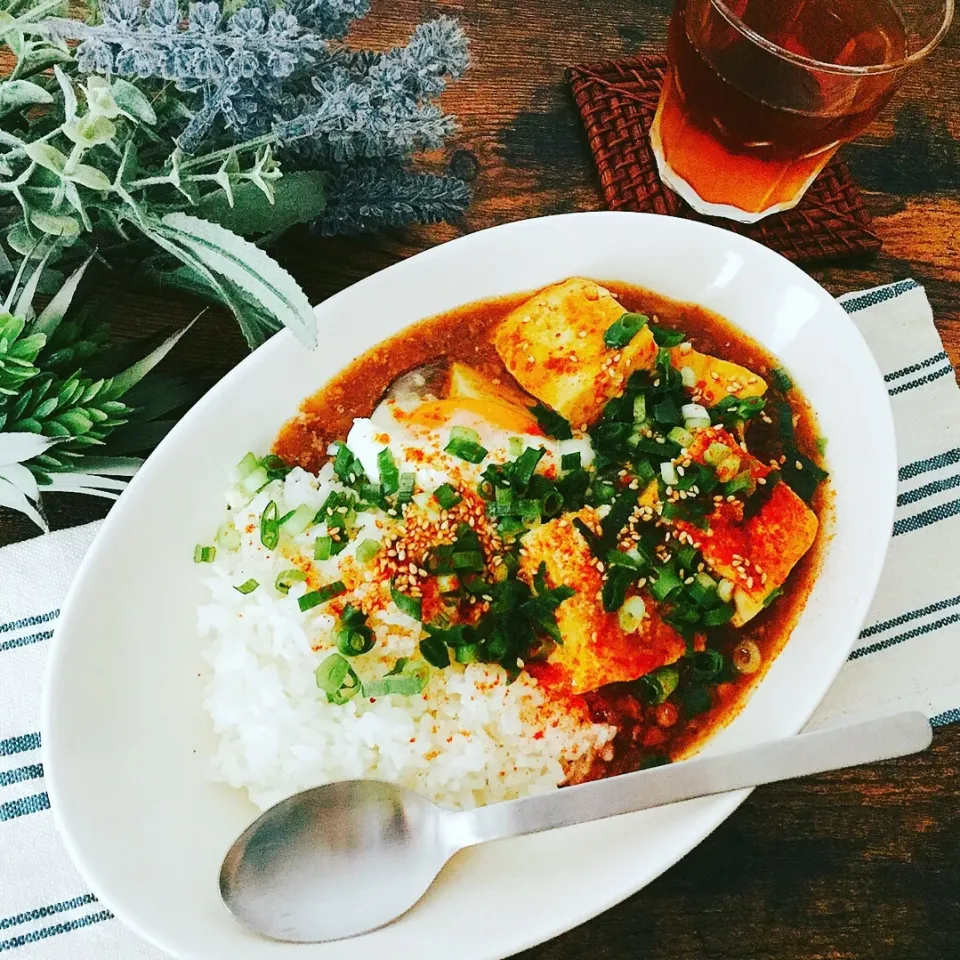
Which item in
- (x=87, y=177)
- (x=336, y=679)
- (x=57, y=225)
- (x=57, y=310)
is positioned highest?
(x=87, y=177)

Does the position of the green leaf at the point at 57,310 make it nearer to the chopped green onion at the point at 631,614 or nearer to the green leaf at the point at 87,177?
the green leaf at the point at 87,177

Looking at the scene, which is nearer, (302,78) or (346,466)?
(302,78)

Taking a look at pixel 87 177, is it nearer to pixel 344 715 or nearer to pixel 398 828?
pixel 344 715

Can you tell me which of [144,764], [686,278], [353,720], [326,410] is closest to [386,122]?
[326,410]

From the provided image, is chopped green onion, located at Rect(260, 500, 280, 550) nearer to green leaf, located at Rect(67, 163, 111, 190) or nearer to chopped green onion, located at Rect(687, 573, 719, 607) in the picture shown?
green leaf, located at Rect(67, 163, 111, 190)

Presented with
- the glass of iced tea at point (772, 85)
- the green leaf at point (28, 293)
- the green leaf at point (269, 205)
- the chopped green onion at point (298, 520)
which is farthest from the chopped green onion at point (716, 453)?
the green leaf at point (28, 293)

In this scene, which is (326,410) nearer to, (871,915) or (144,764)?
(144,764)

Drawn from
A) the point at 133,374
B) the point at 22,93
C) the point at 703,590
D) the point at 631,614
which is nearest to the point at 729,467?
the point at 703,590
